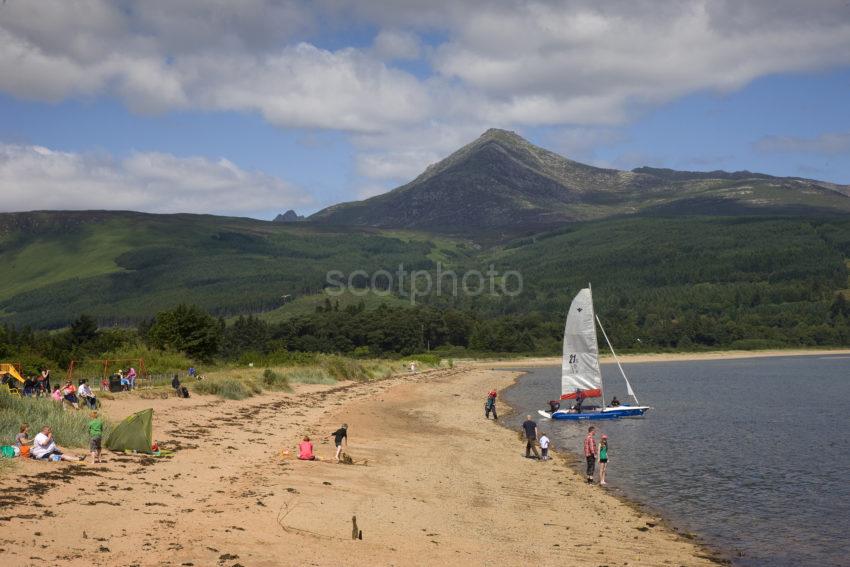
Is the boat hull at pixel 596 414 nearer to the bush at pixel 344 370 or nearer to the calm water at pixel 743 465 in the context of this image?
the calm water at pixel 743 465

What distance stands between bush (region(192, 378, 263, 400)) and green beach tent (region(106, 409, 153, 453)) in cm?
1975

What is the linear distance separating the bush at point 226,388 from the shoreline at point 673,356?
3941 inches

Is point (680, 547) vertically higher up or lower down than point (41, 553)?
lower down

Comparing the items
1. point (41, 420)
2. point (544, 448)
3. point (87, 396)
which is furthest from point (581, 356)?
point (41, 420)

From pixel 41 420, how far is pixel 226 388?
67.1 feet

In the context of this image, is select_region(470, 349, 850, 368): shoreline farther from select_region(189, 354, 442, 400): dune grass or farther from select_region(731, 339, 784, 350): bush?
select_region(189, 354, 442, 400): dune grass

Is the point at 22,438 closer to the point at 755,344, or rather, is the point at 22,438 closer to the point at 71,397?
the point at 71,397

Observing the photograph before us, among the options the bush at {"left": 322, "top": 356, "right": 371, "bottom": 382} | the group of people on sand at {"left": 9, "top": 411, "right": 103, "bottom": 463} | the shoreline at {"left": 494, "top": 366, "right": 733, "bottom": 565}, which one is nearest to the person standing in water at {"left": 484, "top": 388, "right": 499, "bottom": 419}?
the shoreline at {"left": 494, "top": 366, "right": 733, "bottom": 565}

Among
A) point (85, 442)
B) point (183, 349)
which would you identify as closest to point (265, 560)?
point (85, 442)

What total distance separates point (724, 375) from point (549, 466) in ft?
276

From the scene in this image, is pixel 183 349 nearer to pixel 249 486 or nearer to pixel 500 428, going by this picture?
pixel 500 428

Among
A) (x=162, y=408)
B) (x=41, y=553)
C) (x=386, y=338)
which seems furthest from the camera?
(x=386, y=338)

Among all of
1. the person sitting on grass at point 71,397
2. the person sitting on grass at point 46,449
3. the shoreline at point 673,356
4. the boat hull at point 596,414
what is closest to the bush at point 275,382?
the boat hull at point 596,414

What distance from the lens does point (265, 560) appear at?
16344 millimetres
